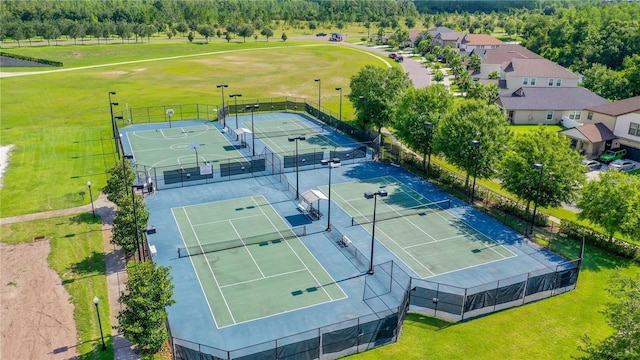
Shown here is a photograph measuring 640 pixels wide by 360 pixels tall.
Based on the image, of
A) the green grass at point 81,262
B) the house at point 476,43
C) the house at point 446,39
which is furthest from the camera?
the house at point 446,39

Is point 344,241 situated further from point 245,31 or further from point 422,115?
point 245,31

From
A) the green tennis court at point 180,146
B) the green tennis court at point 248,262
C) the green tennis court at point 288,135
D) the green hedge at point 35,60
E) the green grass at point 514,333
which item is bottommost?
A: the green grass at point 514,333

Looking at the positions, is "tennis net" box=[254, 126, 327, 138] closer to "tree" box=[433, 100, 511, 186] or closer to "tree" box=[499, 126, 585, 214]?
"tree" box=[433, 100, 511, 186]

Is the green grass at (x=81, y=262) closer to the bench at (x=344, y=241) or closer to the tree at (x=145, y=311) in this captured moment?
the tree at (x=145, y=311)

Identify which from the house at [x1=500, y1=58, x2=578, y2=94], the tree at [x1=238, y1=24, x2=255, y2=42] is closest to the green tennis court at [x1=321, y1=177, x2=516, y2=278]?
the house at [x1=500, y1=58, x2=578, y2=94]

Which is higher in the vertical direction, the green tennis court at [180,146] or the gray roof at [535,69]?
the gray roof at [535,69]

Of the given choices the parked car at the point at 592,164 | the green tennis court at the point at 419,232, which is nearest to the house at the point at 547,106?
the parked car at the point at 592,164

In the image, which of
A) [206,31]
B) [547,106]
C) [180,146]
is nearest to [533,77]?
[547,106]
